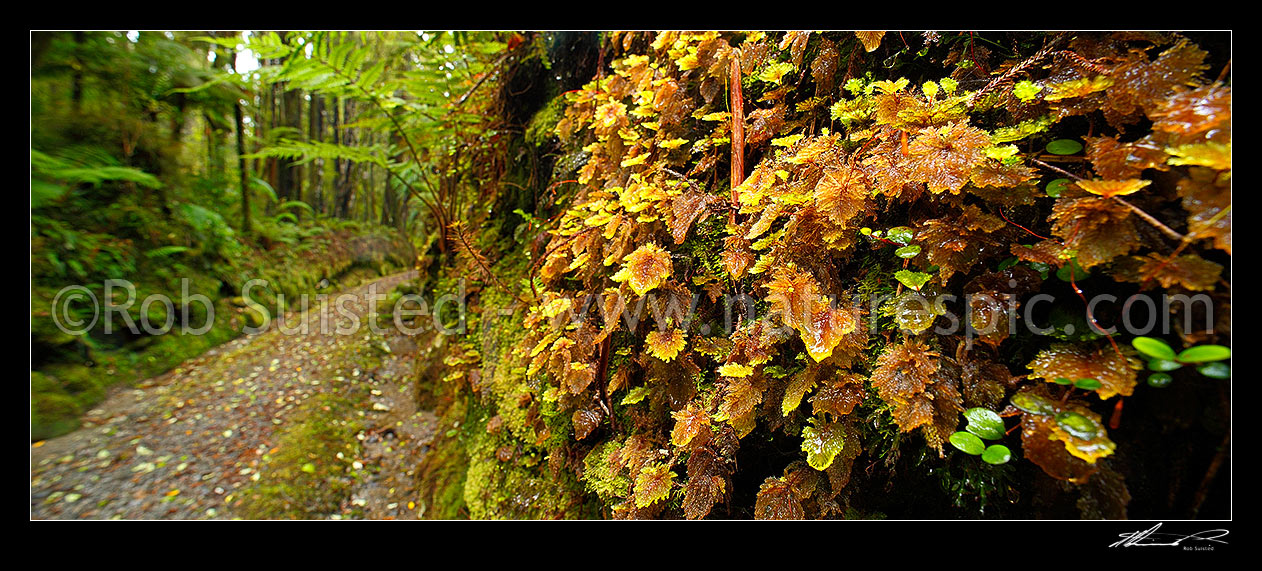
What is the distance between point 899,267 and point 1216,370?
19.3 inches

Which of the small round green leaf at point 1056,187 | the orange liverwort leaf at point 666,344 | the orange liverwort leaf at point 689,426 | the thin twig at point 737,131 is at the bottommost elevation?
the orange liverwort leaf at point 689,426

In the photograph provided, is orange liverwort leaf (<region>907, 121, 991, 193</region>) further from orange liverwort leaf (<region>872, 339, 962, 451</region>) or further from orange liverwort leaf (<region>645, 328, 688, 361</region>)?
orange liverwort leaf (<region>645, 328, 688, 361</region>)

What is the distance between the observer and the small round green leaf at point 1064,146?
2.74 feet

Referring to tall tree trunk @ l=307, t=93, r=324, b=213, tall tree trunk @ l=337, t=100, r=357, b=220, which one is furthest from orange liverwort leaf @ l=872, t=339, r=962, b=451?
tall tree trunk @ l=337, t=100, r=357, b=220

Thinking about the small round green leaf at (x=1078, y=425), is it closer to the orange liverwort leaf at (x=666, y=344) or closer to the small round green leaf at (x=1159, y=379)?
the small round green leaf at (x=1159, y=379)

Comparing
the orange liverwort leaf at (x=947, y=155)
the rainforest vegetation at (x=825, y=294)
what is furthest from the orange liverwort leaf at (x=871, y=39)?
the orange liverwort leaf at (x=947, y=155)

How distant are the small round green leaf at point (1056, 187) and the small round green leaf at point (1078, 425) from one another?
0.42 meters

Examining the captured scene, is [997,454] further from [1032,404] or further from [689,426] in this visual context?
[689,426]

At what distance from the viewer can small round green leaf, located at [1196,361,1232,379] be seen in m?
0.67

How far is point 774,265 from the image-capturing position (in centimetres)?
114

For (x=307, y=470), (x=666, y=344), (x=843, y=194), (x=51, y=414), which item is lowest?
(x=307, y=470)

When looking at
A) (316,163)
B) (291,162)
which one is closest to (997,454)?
(291,162)

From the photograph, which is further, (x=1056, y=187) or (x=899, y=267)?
(x=899, y=267)

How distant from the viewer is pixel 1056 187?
82 cm
